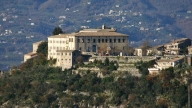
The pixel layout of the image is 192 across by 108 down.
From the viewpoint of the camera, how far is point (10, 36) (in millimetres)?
194375

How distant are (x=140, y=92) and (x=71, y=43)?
12.1 metres

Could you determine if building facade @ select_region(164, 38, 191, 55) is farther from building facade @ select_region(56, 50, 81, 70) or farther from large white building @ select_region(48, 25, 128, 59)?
building facade @ select_region(56, 50, 81, 70)

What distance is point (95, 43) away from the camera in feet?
293

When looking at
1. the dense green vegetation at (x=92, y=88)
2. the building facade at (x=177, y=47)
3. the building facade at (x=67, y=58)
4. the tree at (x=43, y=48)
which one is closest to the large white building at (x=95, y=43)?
the building facade at (x=67, y=58)

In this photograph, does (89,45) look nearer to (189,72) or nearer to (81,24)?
(189,72)

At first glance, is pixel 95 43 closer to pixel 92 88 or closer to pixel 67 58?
pixel 67 58

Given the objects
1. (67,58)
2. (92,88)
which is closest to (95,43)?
(67,58)

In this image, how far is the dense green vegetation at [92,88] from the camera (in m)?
77.1

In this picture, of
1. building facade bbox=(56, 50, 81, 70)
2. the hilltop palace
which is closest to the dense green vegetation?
building facade bbox=(56, 50, 81, 70)

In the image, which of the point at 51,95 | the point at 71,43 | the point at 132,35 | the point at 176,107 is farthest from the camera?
the point at 132,35

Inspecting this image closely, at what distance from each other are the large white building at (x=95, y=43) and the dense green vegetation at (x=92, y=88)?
8.54 ft

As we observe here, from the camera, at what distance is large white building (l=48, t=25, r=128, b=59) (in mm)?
88688

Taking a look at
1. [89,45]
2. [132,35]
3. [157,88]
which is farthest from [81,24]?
[157,88]

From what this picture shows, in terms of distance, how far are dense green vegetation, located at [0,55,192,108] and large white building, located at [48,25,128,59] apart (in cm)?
260
